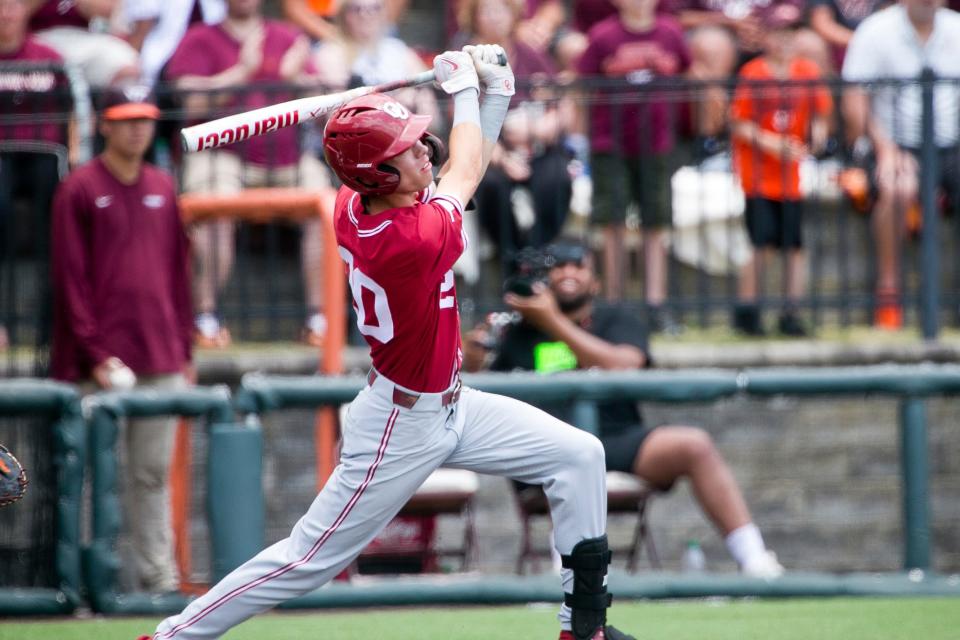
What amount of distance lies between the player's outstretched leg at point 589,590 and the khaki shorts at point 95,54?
5060 mm

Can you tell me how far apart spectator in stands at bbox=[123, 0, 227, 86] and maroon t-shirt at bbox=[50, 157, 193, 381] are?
214 centimetres

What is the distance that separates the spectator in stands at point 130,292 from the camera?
24.4ft

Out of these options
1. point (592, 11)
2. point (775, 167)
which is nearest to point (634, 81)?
point (775, 167)

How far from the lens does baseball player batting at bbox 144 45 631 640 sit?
470 centimetres

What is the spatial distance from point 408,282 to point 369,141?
1.48ft

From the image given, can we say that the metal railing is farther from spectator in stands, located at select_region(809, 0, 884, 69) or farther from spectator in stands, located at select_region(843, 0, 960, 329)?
spectator in stands, located at select_region(809, 0, 884, 69)

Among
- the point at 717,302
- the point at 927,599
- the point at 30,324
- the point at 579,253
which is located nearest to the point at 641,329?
the point at 579,253

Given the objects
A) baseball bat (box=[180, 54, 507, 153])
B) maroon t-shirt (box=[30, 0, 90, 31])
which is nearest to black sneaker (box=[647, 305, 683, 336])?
maroon t-shirt (box=[30, 0, 90, 31])

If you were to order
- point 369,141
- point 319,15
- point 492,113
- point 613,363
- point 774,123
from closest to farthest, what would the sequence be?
point 369,141, point 492,113, point 613,363, point 774,123, point 319,15

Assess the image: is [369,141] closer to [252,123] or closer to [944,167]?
[252,123]

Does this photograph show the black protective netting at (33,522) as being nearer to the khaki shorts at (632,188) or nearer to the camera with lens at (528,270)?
the camera with lens at (528,270)

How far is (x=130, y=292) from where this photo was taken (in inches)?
298

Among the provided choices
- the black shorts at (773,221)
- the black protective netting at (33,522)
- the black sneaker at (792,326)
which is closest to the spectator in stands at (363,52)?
the black shorts at (773,221)

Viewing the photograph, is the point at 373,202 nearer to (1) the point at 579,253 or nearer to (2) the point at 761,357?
(1) the point at 579,253
